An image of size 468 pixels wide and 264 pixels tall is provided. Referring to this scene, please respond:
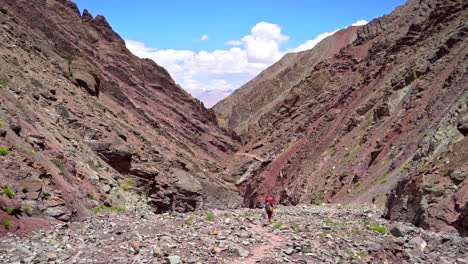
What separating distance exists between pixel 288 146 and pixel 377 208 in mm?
38637

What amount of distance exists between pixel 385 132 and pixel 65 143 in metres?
25.8

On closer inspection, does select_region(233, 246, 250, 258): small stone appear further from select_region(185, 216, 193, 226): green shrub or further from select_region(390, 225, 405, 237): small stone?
select_region(390, 225, 405, 237): small stone

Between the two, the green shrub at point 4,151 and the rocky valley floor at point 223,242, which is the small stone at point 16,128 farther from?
the rocky valley floor at point 223,242

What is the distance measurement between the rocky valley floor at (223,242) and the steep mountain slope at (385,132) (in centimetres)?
186

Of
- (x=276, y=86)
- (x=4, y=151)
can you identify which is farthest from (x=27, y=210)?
(x=276, y=86)

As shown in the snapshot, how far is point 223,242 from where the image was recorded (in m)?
11.8

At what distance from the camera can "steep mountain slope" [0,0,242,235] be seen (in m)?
14.2

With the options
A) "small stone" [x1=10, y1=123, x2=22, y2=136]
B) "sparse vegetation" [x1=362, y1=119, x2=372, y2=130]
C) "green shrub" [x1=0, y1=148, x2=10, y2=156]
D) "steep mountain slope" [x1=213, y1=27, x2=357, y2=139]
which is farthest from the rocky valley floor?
"steep mountain slope" [x1=213, y1=27, x2=357, y2=139]

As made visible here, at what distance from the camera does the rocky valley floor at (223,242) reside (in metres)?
10.2

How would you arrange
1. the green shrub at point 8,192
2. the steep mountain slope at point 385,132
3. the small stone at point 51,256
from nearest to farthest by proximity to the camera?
the small stone at point 51,256
the green shrub at point 8,192
the steep mountain slope at point 385,132

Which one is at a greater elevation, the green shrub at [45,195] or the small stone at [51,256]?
the green shrub at [45,195]

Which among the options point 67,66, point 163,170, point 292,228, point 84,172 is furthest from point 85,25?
point 292,228

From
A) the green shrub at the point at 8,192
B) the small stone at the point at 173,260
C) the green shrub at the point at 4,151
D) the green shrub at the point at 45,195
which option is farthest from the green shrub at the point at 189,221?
the green shrub at the point at 4,151

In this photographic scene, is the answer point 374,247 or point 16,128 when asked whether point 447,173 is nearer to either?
point 374,247
